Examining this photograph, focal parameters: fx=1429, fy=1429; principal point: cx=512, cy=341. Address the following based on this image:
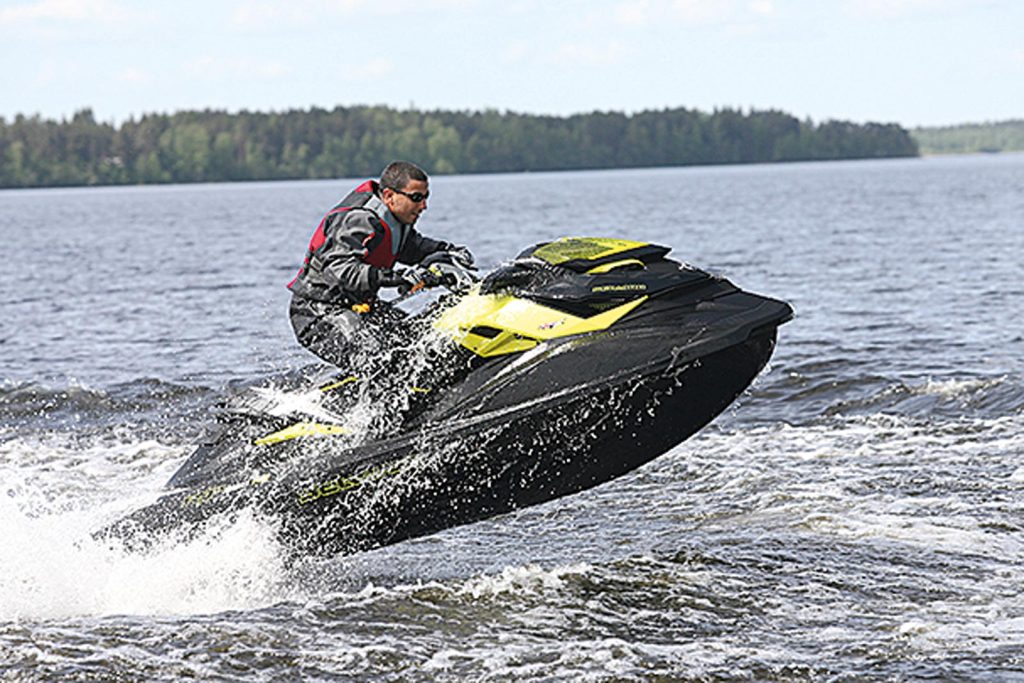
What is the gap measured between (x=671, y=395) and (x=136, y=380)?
947 cm

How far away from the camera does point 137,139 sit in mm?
180625

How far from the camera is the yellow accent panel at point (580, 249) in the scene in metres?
6.80

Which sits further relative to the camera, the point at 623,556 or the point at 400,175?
the point at 623,556

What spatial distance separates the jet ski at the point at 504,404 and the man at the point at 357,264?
0.70ft

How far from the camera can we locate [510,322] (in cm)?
681

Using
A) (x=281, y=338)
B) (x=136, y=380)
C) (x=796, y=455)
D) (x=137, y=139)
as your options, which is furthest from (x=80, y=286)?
(x=137, y=139)

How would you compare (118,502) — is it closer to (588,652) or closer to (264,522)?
(264,522)

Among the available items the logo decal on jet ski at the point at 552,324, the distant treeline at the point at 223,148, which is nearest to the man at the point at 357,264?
the logo decal on jet ski at the point at 552,324

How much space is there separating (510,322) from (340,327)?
893mm

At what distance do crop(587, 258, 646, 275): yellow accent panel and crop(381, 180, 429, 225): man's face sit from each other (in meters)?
0.92

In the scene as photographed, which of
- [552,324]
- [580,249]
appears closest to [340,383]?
[552,324]

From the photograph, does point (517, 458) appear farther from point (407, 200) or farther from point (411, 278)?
point (407, 200)

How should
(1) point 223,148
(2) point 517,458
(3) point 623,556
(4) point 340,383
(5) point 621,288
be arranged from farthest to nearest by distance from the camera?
(1) point 223,148, (3) point 623,556, (4) point 340,383, (2) point 517,458, (5) point 621,288

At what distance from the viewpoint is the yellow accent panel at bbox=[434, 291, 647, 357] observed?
6.71 meters
